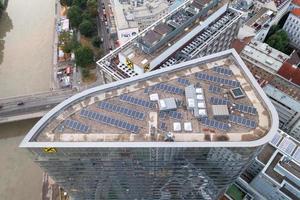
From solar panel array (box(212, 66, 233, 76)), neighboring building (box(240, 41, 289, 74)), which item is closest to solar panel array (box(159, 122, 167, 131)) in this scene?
solar panel array (box(212, 66, 233, 76))

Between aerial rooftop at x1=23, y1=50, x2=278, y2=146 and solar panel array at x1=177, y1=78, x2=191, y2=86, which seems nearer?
aerial rooftop at x1=23, y1=50, x2=278, y2=146

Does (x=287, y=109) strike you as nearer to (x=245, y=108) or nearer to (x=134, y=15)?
(x=245, y=108)

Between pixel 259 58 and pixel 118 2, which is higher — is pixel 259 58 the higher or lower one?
the lower one

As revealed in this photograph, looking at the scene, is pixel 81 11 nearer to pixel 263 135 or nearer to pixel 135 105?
pixel 135 105

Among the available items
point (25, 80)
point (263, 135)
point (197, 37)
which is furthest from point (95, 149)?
point (25, 80)

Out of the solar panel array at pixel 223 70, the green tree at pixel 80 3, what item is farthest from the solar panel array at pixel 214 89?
the green tree at pixel 80 3

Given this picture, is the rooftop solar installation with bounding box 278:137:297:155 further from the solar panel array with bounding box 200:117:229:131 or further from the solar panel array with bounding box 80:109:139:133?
the solar panel array with bounding box 80:109:139:133
